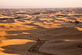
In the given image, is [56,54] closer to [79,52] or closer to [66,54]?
[66,54]

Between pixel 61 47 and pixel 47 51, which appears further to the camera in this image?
pixel 61 47

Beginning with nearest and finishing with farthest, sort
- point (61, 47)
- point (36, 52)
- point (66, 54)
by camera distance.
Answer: point (66, 54), point (36, 52), point (61, 47)

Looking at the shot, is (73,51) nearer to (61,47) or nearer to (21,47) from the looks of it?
(61,47)

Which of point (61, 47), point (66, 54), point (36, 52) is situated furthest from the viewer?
point (61, 47)

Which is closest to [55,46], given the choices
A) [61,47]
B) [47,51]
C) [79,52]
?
[61,47]

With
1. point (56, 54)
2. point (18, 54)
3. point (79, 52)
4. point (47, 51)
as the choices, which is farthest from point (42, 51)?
point (79, 52)

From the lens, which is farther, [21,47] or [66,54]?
[21,47]

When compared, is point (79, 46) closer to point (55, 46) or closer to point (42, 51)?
point (55, 46)
